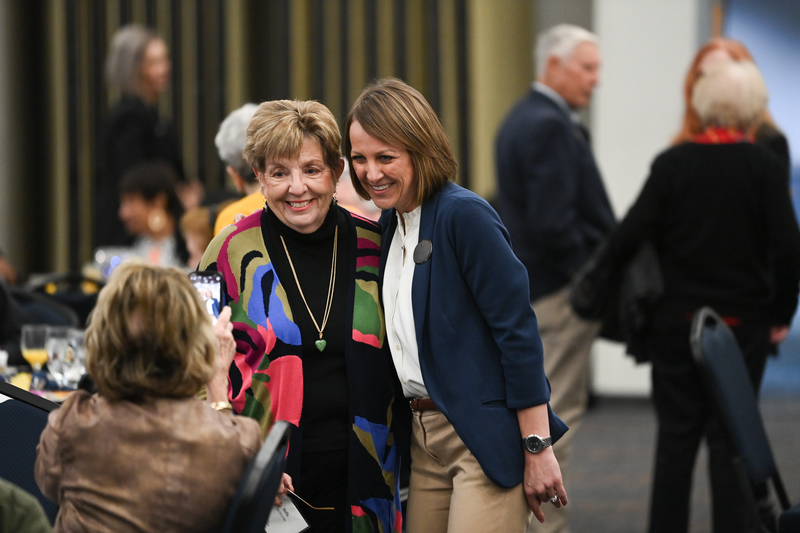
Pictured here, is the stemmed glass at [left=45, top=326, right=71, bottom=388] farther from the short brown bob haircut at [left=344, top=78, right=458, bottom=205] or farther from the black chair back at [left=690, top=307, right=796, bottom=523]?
the black chair back at [left=690, top=307, right=796, bottom=523]

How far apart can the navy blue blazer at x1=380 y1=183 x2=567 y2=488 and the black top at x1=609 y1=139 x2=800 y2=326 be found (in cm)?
154

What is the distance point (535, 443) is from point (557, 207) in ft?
6.67

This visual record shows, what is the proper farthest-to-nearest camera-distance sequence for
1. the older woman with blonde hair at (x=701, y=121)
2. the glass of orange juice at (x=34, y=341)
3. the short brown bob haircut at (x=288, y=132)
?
1. the older woman with blonde hair at (x=701, y=121)
2. the glass of orange juice at (x=34, y=341)
3. the short brown bob haircut at (x=288, y=132)

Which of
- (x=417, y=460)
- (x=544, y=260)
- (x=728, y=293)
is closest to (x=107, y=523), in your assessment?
(x=417, y=460)

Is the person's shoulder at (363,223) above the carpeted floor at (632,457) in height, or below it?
above

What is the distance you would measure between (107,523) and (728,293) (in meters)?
2.28

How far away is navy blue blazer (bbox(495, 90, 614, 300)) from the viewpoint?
364 cm

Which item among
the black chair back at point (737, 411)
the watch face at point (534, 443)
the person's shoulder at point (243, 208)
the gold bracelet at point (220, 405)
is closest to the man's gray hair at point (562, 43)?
the black chair back at point (737, 411)

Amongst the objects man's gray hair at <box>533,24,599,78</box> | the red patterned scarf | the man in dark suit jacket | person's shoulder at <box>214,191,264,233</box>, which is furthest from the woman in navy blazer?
man's gray hair at <box>533,24,599,78</box>

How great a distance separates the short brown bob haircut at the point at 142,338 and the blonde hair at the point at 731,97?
2.24m

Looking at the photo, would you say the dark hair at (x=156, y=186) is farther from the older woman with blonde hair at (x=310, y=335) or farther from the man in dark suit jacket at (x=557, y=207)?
the older woman with blonde hair at (x=310, y=335)

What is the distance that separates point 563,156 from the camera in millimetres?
3682

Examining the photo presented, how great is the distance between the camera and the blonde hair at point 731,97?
3062 millimetres

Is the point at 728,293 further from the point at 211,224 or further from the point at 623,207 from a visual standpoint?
the point at 623,207
